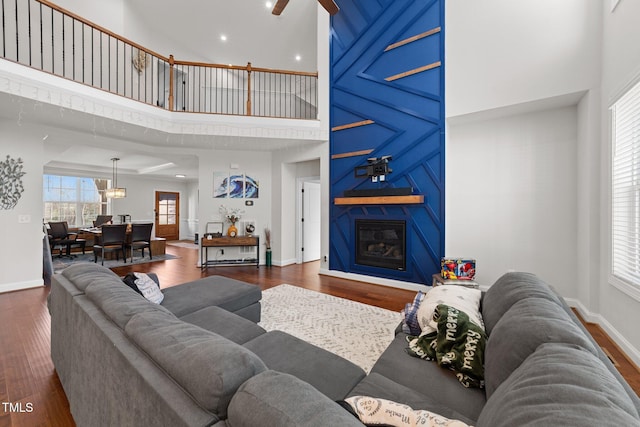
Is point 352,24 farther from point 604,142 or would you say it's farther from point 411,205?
point 604,142

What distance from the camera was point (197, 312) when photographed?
2.14 m

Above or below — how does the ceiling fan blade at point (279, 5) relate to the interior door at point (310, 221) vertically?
above

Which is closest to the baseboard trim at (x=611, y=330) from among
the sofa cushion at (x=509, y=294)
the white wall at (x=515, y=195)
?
the white wall at (x=515, y=195)

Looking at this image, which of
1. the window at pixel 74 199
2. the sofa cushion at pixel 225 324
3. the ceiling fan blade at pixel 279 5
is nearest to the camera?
the sofa cushion at pixel 225 324

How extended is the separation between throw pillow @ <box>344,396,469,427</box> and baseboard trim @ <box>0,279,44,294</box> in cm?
574

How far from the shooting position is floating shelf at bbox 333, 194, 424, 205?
4.11 metres

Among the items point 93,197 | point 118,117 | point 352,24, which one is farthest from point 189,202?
point 352,24

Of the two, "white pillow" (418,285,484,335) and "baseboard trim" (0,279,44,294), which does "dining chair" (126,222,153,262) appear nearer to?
"baseboard trim" (0,279,44,294)

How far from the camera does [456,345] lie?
1440 millimetres

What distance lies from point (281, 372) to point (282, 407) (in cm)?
51

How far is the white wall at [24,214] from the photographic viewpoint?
4.07 m

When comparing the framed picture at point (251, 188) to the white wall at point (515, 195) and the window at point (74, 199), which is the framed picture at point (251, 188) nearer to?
the white wall at point (515, 195)

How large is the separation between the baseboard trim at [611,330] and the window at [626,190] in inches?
19.9

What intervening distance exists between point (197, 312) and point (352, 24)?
17.3 feet
